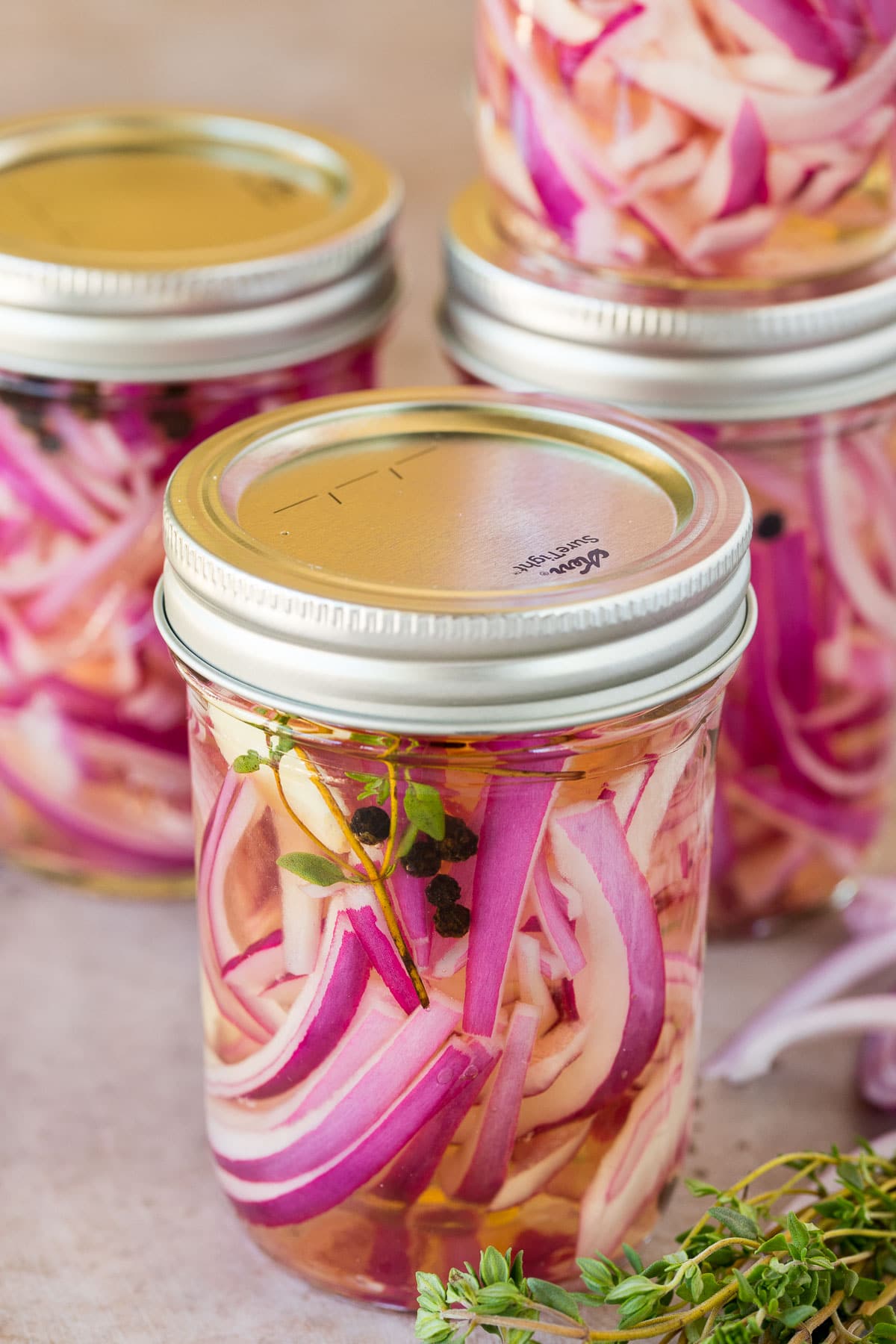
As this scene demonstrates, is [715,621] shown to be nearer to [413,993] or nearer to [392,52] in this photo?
[413,993]

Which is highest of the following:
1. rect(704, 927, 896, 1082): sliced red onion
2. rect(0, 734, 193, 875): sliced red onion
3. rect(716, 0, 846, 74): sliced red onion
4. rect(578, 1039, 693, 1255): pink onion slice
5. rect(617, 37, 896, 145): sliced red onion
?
rect(716, 0, 846, 74): sliced red onion

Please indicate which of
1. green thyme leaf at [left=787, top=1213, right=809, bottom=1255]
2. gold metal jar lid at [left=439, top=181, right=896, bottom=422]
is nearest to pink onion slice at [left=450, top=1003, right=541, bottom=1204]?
green thyme leaf at [left=787, top=1213, right=809, bottom=1255]

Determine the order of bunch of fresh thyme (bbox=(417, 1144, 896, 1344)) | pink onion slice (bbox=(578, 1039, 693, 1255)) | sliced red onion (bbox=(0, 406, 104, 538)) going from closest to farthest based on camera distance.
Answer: bunch of fresh thyme (bbox=(417, 1144, 896, 1344))
pink onion slice (bbox=(578, 1039, 693, 1255))
sliced red onion (bbox=(0, 406, 104, 538))

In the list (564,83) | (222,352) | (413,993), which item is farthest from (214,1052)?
(564,83)

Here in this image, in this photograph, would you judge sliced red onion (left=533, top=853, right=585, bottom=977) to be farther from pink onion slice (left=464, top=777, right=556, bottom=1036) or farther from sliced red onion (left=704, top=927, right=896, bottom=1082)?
sliced red onion (left=704, top=927, right=896, bottom=1082)

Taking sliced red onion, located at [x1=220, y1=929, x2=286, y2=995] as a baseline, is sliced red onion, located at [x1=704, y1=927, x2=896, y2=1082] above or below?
below

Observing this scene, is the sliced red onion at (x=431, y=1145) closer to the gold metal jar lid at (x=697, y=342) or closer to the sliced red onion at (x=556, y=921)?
the sliced red onion at (x=556, y=921)
